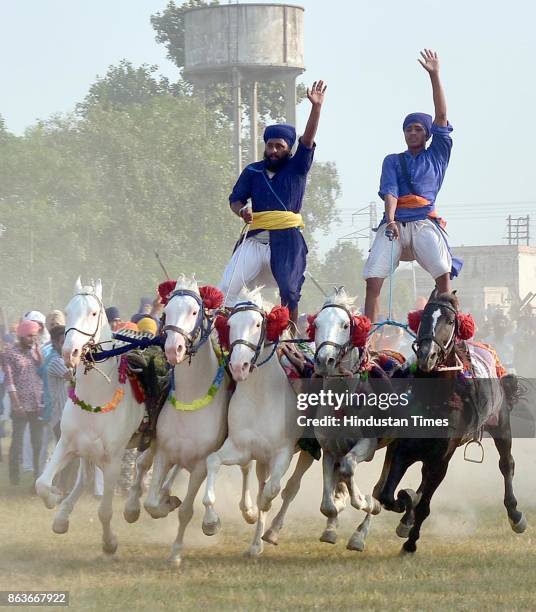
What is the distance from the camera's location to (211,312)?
1094 cm

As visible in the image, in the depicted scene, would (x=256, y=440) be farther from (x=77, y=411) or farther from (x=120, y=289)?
(x=120, y=289)

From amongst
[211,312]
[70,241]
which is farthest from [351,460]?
[70,241]

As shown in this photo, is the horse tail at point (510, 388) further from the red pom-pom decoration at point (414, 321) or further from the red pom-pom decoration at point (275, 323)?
the red pom-pom decoration at point (275, 323)

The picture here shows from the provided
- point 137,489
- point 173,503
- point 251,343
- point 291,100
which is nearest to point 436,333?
point 251,343

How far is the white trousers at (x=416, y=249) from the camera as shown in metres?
12.5

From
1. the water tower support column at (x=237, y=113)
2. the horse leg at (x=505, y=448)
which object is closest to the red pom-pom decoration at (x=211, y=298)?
the horse leg at (x=505, y=448)

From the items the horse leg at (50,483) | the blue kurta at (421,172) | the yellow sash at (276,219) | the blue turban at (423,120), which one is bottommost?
the horse leg at (50,483)

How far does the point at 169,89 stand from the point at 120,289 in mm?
17835

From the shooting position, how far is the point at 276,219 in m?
12.1

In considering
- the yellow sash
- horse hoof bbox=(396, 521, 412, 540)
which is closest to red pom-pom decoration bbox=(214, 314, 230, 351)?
the yellow sash

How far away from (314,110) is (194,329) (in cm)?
235

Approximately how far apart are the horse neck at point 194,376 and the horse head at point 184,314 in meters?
0.21

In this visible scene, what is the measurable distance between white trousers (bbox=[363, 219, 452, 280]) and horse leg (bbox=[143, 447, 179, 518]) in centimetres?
267

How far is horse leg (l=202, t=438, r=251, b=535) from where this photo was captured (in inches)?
411
